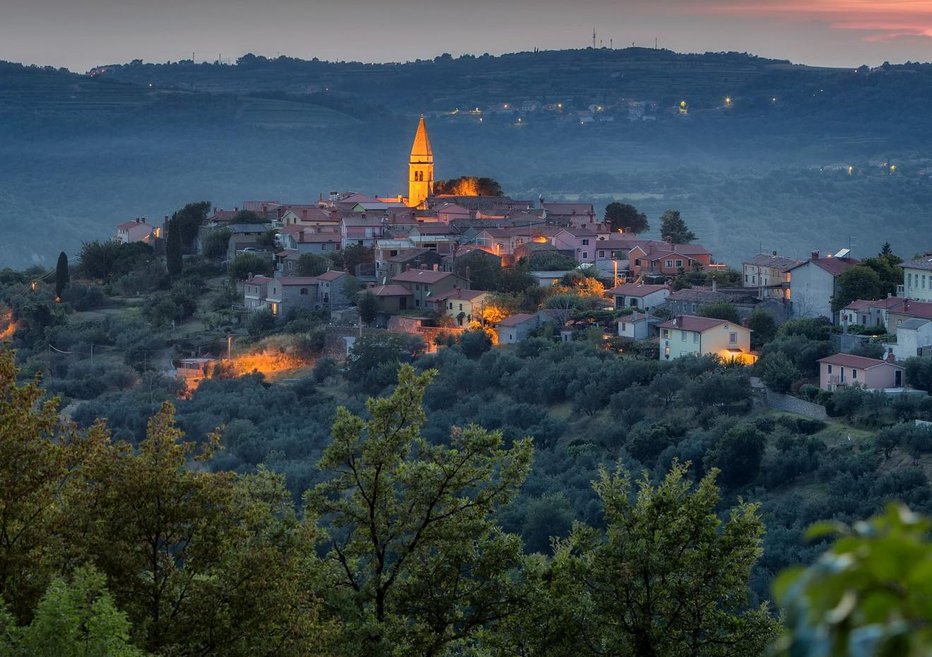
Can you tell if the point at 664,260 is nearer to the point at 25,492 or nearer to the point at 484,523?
the point at 484,523

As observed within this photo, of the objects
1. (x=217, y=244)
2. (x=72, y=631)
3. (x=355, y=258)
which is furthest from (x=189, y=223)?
(x=72, y=631)

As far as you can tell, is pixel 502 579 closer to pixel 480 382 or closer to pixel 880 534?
pixel 880 534

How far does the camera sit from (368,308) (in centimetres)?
3303

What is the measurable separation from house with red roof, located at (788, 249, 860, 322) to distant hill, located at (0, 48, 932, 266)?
117ft

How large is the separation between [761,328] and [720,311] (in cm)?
82

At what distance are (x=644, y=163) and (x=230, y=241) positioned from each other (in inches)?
2569

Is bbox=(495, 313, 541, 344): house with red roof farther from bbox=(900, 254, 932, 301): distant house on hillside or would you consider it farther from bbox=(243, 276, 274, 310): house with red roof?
bbox=(900, 254, 932, 301): distant house on hillside

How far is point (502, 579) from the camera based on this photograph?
8.07 meters

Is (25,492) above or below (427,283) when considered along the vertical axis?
above

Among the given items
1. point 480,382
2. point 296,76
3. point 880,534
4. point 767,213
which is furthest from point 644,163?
point 880,534

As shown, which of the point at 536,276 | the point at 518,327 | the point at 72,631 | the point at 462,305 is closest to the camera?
the point at 72,631

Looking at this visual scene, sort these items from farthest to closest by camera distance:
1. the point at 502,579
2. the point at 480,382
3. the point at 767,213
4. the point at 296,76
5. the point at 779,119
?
the point at 296,76
the point at 779,119
the point at 767,213
the point at 480,382
the point at 502,579

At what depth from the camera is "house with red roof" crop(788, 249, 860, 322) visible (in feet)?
98.4

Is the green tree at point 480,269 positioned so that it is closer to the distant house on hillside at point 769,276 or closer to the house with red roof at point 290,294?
the house with red roof at point 290,294
